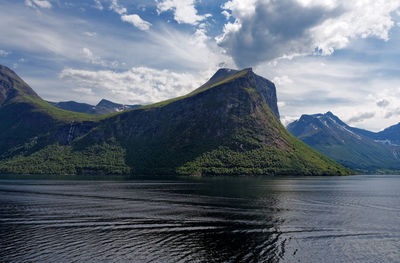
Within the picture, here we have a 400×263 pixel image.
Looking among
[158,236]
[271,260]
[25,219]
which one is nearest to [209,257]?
[271,260]

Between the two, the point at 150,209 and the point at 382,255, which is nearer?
the point at 382,255

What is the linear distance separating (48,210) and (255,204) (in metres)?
64.1

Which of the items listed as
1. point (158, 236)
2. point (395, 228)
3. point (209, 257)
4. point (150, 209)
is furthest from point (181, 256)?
point (395, 228)

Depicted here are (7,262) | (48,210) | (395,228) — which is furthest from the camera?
(48,210)

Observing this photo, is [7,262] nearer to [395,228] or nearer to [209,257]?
[209,257]

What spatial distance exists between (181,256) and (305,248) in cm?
2202

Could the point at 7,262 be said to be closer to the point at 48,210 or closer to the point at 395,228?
the point at 48,210

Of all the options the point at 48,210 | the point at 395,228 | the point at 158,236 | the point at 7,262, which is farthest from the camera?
the point at 48,210

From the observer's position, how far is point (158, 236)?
2261 inches

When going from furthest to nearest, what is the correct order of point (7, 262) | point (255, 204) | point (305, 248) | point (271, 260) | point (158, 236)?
1. point (255, 204)
2. point (158, 236)
3. point (305, 248)
4. point (271, 260)
5. point (7, 262)

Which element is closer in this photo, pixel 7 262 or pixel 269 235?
pixel 7 262

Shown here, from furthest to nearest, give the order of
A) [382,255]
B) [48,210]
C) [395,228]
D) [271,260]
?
[48,210]
[395,228]
[382,255]
[271,260]

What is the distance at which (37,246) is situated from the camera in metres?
50.2

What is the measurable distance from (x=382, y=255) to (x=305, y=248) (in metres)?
11.9
